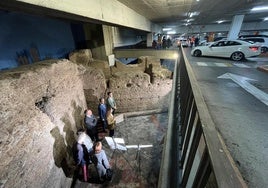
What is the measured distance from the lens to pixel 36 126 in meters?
3.69

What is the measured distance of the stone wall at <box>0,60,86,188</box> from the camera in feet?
9.49

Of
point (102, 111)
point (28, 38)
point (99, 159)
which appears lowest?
point (99, 159)

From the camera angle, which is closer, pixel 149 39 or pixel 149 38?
pixel 149 38

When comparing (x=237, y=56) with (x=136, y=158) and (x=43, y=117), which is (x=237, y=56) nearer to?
(x=136, y=158)

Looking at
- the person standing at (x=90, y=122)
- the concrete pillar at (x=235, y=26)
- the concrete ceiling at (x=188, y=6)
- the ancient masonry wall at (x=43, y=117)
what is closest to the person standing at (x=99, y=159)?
the ancient masonry wall at (x=43, y=117)

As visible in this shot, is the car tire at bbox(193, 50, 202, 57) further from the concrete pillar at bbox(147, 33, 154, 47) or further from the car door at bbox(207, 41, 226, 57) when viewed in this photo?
the concrete pillar at bbox(147, 33, 154, 47)

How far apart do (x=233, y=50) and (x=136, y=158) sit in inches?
337

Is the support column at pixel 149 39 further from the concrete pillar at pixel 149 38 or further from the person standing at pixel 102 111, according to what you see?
the person standing at pixel 102 111

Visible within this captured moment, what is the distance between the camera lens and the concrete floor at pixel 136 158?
15.3 feet

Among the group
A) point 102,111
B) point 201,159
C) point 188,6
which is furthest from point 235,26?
point 201,159

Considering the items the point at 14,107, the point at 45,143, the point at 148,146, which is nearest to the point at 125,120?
the point at 148,146

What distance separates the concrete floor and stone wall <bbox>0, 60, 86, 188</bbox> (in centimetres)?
121

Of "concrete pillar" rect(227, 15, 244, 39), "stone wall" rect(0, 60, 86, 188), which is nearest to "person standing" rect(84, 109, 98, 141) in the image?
"stone wall" rect(0, 60, 86, 188)

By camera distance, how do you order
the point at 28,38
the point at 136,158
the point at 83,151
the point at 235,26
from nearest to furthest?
the point at 83,151 < the point at 136,158 < the point at 28,38 < the point at 235,26
